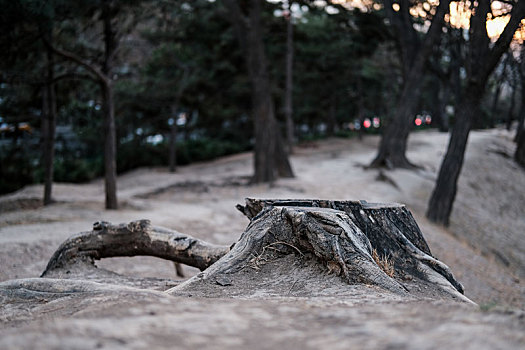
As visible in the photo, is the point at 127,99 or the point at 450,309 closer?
the point at 450,309

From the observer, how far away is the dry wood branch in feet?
17.6

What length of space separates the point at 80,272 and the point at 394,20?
12.4 metres

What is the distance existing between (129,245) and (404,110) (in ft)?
40.5

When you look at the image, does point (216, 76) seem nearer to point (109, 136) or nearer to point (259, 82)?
point (259, 82)

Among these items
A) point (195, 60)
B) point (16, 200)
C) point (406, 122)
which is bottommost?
point (16, 200)

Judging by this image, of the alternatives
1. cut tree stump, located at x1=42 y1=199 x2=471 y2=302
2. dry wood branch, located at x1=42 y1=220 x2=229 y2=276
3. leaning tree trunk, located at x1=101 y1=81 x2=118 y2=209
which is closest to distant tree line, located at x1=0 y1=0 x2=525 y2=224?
leaning tree trunk, located at x1=101 y1=81 x2=118 y2=209

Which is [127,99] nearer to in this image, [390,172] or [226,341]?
[390,172]

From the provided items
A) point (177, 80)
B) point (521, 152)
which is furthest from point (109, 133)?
point (521, 152)

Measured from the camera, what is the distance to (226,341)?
2.18 metres

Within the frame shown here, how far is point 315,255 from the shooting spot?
159 inches

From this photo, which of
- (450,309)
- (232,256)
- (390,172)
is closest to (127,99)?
(390,172)

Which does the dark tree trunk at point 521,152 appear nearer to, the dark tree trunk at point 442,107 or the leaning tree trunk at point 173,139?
the dark tree trunk at point 442,107

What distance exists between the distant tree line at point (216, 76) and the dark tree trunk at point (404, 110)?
4 centimetres

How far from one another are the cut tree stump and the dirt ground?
49 centimetres
